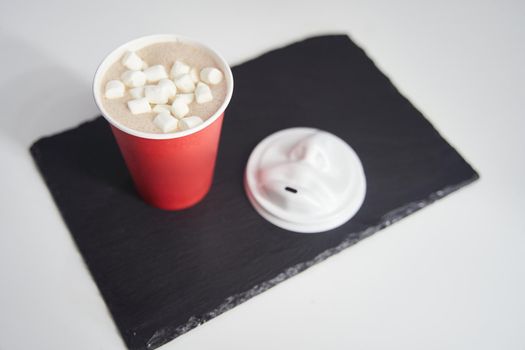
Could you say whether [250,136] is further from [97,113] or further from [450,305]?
[450,305]

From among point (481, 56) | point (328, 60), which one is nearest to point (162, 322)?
point (328, 60)

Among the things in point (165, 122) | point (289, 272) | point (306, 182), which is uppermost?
point (165, 122)

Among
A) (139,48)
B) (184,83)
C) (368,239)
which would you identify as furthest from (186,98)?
(368,239)

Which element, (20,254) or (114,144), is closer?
(20,254)

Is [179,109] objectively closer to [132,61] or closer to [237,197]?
[132,61]

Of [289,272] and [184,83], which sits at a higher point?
[184,83]

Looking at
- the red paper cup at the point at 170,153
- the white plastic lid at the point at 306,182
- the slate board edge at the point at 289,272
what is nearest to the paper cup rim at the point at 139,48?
the red paper cup at the point at 170,153

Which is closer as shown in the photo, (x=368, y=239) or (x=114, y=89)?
(x=114, y=89)
